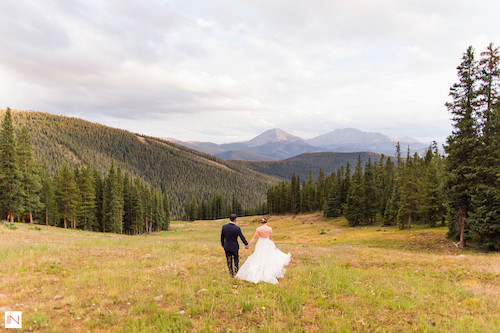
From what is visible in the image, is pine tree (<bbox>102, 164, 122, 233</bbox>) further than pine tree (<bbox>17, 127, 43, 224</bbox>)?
Yes

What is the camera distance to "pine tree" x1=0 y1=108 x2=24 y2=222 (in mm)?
37188

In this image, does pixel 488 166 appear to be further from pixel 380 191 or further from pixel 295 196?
pixel 295 196

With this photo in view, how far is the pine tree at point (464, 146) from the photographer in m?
23.6

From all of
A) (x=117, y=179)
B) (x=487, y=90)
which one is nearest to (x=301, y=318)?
(x=487, y=90)

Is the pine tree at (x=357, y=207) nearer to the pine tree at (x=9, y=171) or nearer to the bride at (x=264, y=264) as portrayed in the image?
the bride at (x=264, y=264)

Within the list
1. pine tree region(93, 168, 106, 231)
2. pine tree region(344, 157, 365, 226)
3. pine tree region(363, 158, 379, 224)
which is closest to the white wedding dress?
pine tree region(344, 157, 365, 226)

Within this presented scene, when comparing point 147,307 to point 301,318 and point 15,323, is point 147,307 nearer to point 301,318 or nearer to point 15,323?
point 15,323

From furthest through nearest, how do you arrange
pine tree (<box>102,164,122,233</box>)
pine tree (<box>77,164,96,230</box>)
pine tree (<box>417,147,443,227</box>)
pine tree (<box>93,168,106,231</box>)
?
pine tree (<box>93,168,106,231</box>)
pine tree (<box>102,164,122,233</box>)
pine tree (<box>77,164,96,230</box>)
pine tree (<box>417,147,443,227</box>)

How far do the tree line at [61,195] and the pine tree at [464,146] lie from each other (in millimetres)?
59786

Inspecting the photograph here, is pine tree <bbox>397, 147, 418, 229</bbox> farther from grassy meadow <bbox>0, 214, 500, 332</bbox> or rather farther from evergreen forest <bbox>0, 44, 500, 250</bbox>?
grassy meadow <bbox>0, 214, 500, 332</bbox>

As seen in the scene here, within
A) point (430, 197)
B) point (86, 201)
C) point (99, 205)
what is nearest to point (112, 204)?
point (86, 201)

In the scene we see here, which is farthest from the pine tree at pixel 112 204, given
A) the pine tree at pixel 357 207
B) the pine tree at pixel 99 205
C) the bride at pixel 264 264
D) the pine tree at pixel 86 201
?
the pine tree at pixel 357 207

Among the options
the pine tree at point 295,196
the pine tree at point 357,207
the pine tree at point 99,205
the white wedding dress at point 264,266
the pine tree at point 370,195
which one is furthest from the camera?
the pine tree at point 295,196

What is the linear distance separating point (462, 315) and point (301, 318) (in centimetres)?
491
